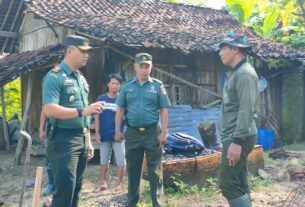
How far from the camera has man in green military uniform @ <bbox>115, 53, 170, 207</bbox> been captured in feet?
14.8

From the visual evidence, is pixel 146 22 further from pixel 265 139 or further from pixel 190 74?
pixel 265 139

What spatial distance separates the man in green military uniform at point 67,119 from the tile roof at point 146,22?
14.5 ft

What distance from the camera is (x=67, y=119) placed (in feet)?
11.2

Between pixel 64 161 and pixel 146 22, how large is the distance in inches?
313

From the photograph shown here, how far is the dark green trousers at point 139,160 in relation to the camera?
4.49 m

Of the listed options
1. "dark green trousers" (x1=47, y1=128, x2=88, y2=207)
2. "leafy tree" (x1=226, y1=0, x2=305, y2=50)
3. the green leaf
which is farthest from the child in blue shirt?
the green leaf

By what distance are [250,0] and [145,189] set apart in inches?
425

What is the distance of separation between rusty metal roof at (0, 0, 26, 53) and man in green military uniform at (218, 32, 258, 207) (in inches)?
378

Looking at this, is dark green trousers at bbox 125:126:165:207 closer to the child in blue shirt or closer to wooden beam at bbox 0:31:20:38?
the child in blue shirt

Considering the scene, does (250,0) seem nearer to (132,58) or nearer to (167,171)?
(132,58)

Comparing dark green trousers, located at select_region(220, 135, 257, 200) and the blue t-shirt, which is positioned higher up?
the blue t-shirt

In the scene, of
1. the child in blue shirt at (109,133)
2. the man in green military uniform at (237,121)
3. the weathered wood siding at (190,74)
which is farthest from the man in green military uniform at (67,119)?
the weathered wood siding at (190,74)

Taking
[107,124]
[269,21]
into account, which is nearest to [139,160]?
[107,124]

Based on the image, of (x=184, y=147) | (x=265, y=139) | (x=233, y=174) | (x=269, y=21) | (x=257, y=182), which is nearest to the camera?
(x=233, y=174)
